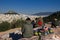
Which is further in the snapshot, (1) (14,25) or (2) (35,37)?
(1) (14,25)

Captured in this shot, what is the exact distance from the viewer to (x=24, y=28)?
13898 mm

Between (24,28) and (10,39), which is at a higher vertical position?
(24,28)

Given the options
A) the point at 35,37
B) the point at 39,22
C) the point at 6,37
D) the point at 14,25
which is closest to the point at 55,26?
the point at 39,22

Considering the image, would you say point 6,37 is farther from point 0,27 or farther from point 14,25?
point 14,25

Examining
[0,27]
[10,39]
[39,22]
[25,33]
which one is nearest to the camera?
[25,33]

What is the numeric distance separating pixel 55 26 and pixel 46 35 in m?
5.10

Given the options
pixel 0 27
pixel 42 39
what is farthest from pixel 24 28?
pixel 0 27

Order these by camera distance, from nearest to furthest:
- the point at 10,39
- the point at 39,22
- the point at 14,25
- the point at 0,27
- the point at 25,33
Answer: the point at 25,33, the point at 10,39, the point at 39,22, the point at 0,27, the point at 14,25

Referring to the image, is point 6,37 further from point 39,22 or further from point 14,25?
point 14,25

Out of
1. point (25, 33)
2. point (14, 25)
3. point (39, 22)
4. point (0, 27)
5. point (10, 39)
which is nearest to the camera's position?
point (25, 33)

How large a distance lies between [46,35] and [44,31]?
462mm

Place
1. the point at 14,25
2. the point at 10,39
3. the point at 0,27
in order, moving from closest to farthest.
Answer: the point at 10,39
the point at 0,27
the point at 14,25

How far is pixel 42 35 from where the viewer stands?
14.4m

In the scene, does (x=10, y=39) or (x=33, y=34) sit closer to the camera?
(x=33, y=34)
